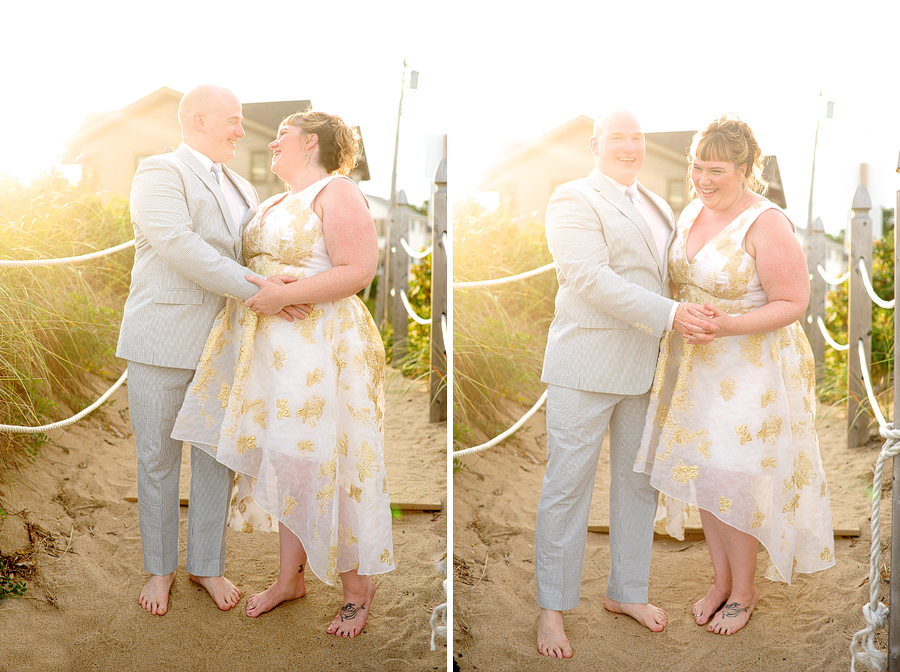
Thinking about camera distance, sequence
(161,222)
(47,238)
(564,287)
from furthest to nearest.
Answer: (47,238) < (564,287) < (161,222)

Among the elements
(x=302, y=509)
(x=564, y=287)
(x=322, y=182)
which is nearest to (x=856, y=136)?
(x=564, y=287)

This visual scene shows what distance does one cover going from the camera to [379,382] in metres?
2.20

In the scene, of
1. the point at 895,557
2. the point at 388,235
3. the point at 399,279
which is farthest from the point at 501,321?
the point at 895,557

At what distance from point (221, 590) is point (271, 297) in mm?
1017

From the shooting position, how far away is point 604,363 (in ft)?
6.87

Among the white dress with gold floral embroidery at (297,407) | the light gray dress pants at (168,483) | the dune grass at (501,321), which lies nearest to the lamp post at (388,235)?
the dune grass at (501,321)

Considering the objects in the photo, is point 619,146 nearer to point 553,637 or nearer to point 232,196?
point 232,196

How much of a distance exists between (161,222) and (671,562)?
2.08m

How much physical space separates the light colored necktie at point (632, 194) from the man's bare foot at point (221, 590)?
1.85 metres

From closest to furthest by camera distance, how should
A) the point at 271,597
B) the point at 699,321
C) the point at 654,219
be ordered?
1. the point at 699,321
2. the point at 654,219
3. the point at 271,597

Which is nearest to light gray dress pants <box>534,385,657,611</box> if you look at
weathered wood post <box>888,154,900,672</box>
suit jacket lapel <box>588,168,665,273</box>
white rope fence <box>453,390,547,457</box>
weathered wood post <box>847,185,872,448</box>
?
white rope fence <box>453,390,547,457</box>

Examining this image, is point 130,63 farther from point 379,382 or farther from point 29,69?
point 379,382

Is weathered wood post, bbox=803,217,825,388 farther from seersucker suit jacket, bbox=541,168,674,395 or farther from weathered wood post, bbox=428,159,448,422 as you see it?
weathered wood post, bbox=428,159,448,422

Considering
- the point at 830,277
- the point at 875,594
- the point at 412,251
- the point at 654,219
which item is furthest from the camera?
the point at 412,251
